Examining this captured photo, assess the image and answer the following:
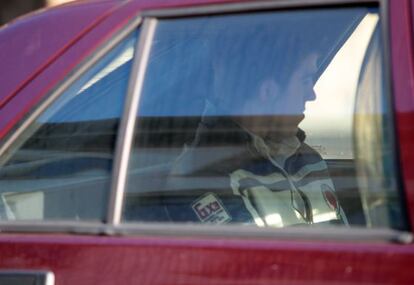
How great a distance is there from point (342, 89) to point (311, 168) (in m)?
0.26

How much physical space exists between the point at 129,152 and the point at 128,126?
7 centimetres

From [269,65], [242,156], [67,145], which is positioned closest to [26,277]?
[67,145]

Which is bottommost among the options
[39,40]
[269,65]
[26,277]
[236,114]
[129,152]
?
[26,277]

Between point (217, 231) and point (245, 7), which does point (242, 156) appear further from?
point (245, 7)

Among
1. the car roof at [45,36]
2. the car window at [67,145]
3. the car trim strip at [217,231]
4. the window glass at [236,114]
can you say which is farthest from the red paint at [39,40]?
the car trim strip at [217,231]

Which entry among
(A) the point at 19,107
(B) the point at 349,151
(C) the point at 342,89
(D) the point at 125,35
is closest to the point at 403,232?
(B) the point at 349,151

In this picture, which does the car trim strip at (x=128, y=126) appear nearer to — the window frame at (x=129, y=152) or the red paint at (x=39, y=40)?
the window frame at (x=129, y=152)

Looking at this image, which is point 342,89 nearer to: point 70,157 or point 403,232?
point 403,232

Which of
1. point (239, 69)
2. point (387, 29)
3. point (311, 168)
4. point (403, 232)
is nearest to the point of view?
point (403, 232)

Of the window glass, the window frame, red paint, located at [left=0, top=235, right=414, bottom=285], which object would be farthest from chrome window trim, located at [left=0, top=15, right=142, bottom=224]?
red paint, located at [left=0, top=235, right=414, bottom=285]

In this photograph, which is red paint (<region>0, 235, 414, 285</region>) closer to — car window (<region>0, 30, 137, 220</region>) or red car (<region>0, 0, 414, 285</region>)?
red car (<region>0, 0, 414, 285</region>)

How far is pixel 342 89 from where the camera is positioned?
2.01 meters

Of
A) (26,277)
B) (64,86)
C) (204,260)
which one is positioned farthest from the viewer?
(64,86)

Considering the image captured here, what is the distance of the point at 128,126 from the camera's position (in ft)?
6.52
